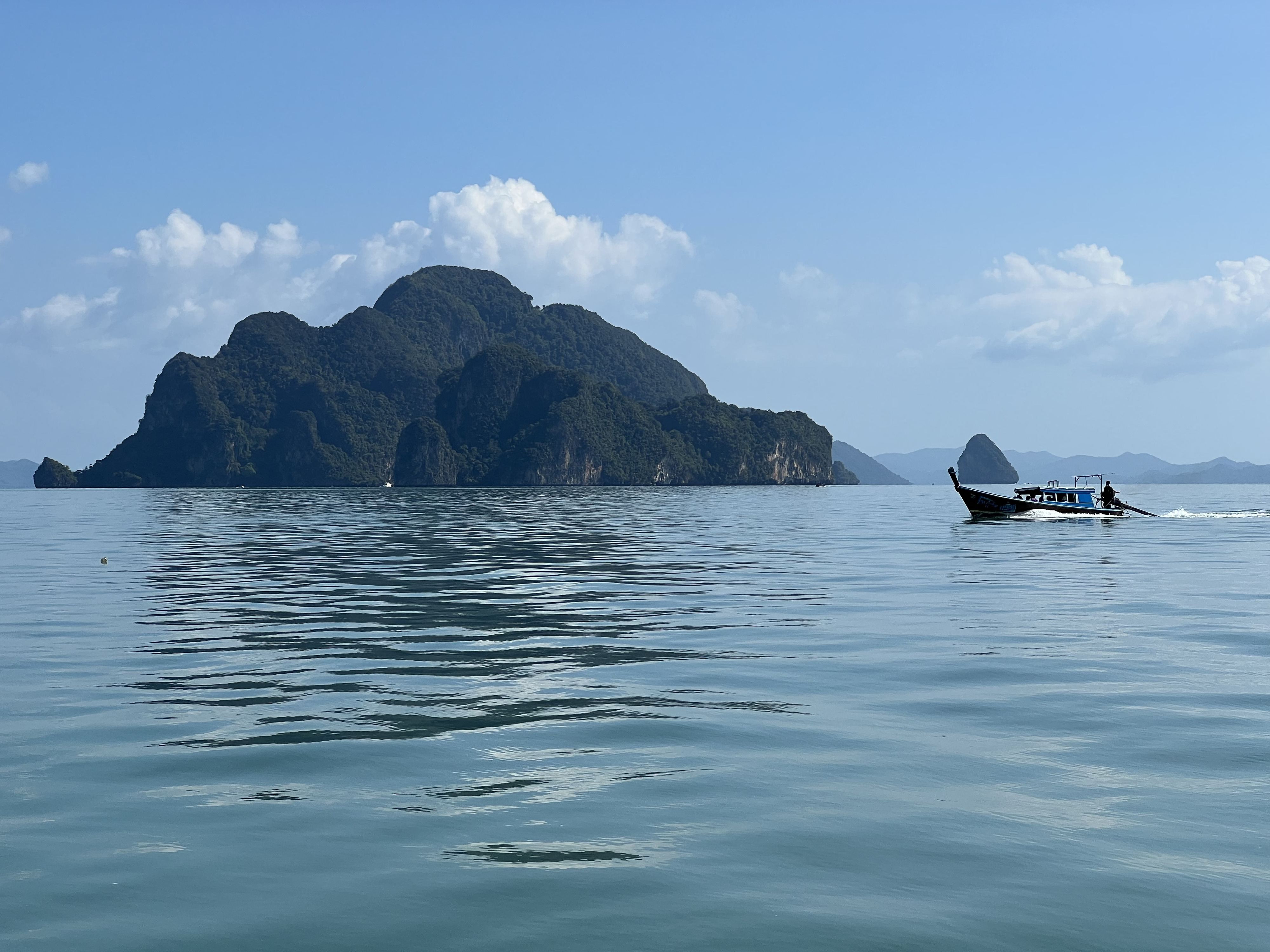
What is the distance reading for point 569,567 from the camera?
3139 cm

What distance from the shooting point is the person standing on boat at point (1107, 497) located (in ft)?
200

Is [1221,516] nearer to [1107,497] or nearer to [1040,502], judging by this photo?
[1107,497]

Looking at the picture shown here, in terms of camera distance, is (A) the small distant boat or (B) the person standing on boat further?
(B) the person standing on boat

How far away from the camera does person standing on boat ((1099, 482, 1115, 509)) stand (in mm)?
61000

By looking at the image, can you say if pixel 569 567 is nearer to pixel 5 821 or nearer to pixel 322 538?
pixel 322 538

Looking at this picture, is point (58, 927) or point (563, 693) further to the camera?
point (563, 693)

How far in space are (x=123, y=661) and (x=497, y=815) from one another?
9.60m

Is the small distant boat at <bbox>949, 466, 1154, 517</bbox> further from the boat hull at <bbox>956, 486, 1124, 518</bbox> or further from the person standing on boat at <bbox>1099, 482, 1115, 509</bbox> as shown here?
the person standing on boat at <bbox>1099, 482, 1115, 509</bbox>

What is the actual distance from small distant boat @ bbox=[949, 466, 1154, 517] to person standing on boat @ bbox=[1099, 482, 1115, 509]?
2.11 ft

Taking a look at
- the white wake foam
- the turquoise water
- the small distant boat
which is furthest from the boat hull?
the turquoise water

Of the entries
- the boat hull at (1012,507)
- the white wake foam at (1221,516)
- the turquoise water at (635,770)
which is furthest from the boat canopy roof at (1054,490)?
the turquoise water at (635,770)

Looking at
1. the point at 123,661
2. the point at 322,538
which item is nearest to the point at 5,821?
the point at 123,661

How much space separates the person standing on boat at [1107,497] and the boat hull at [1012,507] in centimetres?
119

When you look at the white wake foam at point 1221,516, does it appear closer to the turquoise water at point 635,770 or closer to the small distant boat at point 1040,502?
the small distant boat at point 1040,502
